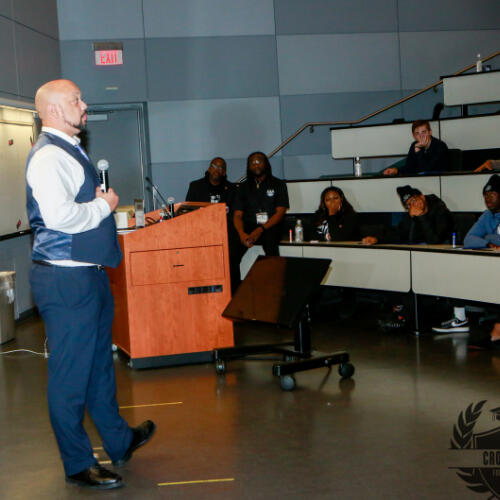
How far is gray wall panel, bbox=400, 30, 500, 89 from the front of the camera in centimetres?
886

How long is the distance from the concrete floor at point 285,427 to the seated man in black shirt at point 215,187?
2275 mm

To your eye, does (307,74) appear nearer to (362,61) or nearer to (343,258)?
(362,61)

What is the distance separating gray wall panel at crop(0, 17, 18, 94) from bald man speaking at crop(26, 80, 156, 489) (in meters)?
3.96

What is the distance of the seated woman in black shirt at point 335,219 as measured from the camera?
20.8ft

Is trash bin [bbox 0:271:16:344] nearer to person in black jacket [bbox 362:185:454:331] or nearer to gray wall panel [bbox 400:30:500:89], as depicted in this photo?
person in black jacket [bbox 362:185:454:331]

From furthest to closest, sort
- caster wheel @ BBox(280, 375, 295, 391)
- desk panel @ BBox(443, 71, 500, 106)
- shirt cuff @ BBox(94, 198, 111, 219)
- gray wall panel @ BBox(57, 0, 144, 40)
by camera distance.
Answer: gray wall panel @ BBox(57, 0, 144, 40), desk panel @ BBox(443, 71, 500, 106), caster wheel @ BBox(280, 375, 295, 391), shirt cuff @ BBox(94, 198, 111, 219)

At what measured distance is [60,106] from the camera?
2775 millimetres

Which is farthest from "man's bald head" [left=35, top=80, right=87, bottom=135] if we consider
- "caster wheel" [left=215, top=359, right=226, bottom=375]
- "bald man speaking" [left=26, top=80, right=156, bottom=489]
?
"caster wheel" [left=215, top=359, right=226, bottom=375]

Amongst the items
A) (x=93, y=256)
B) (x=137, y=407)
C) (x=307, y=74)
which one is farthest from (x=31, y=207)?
(x=307, y=74)

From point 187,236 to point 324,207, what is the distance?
2.12 meters

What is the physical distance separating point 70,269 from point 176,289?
200cm

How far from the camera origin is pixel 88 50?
821 centimetres

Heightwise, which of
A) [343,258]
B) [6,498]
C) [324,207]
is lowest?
[6,498]

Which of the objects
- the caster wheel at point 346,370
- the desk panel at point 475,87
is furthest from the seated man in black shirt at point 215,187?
the caster wheel at point 346,370
